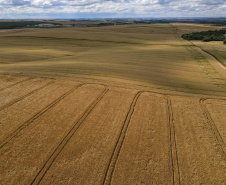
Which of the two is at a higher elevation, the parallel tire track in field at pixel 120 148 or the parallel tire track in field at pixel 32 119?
the parallel tire track in field at pixel 32 119

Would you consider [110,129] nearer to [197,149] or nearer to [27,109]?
[197,149]

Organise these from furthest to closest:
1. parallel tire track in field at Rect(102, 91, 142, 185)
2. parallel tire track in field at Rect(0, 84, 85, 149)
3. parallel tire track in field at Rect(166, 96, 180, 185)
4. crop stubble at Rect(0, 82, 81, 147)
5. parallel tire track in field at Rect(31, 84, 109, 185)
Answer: crop stubble at Rect(0, 82, 81, 147) < parallel tire track in field at Rect(0, 84, 85, 149) < parallel tire track in field at Rect(166, 96, 180, 185) < parallel tire track in field at Rect(102, 91, 142, 185) < parallel tire track in field at Rect(31, 84, 109, 185)

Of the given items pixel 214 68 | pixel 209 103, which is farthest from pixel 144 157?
pixel 214 68

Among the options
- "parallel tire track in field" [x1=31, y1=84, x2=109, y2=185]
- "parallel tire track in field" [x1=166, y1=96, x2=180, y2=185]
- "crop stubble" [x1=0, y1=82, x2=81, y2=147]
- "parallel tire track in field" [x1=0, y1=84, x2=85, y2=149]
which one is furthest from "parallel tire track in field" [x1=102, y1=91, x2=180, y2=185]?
"crop stubble" [x1=0, y1=82, x2=81, y2=147]

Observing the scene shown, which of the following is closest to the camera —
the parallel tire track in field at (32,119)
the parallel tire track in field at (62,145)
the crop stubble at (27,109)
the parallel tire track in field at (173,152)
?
the parallel tire track in field at (62,145)

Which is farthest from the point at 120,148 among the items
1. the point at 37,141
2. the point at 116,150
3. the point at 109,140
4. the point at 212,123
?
the point at 212,123

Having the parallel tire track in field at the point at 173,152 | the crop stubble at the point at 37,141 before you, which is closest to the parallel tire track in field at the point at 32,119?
the crop stubble at the point at 37,141

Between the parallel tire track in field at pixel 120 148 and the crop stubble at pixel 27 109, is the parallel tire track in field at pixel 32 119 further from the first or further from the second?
the parallel tire track in field at pixel 120 148

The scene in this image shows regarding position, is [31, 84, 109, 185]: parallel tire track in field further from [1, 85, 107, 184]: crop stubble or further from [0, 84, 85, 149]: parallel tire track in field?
[0, 84, 85, 149]: parallel tire track in field

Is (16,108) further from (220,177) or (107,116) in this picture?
(220,177)
